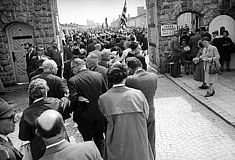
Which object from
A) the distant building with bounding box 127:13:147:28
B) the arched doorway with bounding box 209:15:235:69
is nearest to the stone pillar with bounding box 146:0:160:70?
the arched doorway with bounding box 209:15:235:69

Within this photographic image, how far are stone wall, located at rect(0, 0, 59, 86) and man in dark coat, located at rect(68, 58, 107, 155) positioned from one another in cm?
770

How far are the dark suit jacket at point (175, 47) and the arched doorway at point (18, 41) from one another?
656 cm

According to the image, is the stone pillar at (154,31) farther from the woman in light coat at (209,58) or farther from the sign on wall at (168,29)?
the woman in light coat at (209,58)

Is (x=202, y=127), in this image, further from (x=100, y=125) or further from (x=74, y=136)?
(x=74, y=136)

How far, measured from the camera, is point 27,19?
11.4 meters

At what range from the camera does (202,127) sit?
593cm

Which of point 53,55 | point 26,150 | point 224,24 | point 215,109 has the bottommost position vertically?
point 215,109

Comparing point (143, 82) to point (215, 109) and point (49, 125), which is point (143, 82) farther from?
point (215, 109)

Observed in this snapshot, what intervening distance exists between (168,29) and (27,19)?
6.47 meters

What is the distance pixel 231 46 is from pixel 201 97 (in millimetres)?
4148

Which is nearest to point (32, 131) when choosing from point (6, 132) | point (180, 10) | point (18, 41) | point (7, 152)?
point (6, 132)

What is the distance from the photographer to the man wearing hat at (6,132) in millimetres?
2254

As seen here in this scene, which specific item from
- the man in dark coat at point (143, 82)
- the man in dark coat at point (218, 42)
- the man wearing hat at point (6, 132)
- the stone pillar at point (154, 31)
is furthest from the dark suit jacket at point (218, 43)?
the man wearing hat at point (6, 132)

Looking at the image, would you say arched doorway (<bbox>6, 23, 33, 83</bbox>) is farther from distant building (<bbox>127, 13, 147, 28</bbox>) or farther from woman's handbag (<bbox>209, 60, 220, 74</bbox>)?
distant building (<bbox>127, 13, 147, 28</bbox>)
